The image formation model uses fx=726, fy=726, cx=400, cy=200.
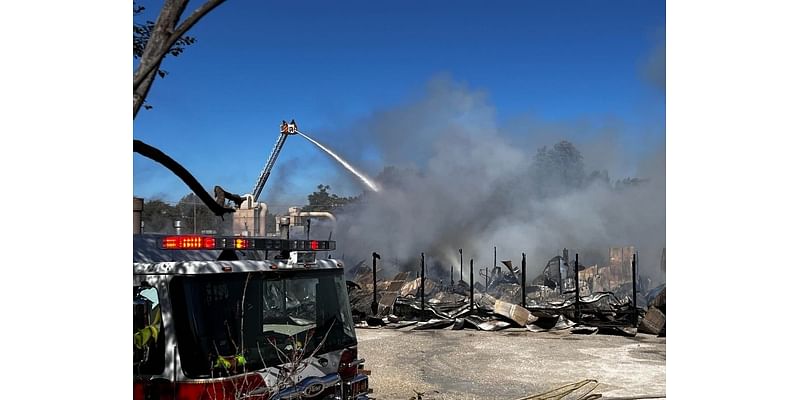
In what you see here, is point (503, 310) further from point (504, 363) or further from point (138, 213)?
point (138, 213)

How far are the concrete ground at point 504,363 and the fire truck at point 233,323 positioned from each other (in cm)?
551

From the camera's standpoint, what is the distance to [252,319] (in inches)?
142

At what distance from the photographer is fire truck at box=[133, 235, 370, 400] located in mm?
3342

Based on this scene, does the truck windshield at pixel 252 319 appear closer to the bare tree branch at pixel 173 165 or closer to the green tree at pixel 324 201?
the bare tree branch at pixel 173 165

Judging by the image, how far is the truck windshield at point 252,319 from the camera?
3.37 m

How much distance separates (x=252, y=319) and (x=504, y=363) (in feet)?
32.2

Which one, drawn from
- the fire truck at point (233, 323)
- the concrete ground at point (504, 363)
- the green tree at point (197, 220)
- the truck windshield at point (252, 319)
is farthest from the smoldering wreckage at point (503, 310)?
the fire truck at point (233, 323)

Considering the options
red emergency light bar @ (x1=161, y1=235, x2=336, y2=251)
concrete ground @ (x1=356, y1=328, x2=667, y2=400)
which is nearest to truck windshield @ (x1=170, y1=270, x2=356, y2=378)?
red emergency light bar @ (x1=161, y1=235, x2=336, y2=251)

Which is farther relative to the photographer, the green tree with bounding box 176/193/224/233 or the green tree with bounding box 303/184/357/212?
the green tree with bounding box 303/184/357/212

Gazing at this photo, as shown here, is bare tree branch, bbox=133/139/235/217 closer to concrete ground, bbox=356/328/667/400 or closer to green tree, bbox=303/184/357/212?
concrete ground, bbox=356/328/667/400

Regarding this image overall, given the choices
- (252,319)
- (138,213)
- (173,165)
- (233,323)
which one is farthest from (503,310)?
(173,165)
